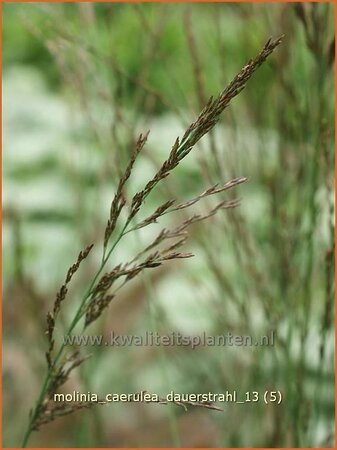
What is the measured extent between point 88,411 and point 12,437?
23 centimetres

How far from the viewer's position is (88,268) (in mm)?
1455

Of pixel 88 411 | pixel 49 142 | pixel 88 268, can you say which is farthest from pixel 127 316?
pixel 49 142

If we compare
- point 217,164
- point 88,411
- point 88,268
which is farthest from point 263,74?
point 88,411

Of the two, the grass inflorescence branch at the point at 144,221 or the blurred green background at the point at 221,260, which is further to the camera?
the blurred green background at the point at 221,260

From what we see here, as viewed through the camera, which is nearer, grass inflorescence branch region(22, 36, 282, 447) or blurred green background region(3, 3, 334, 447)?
grass inflorescence branch region(22, 36, 282, 447)

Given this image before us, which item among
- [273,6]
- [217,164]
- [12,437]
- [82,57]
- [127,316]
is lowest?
[12,437]

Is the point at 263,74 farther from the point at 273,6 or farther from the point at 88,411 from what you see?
the point at 88,411

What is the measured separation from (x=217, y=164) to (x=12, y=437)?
67 cm

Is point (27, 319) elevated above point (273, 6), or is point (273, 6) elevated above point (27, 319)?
point (273, 6)

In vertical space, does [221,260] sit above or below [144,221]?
above

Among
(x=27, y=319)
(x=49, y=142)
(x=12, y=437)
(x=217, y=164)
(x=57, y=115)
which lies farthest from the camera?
(x=57, y=115)

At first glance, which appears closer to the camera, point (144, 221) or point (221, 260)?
point (144, 221)

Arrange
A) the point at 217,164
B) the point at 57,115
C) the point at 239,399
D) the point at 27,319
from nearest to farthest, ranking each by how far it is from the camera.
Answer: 1. the point at 217,164
2. the point at 239,399
3. the point at 27,319
4. the point at 57,115

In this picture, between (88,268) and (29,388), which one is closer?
(29,388)
